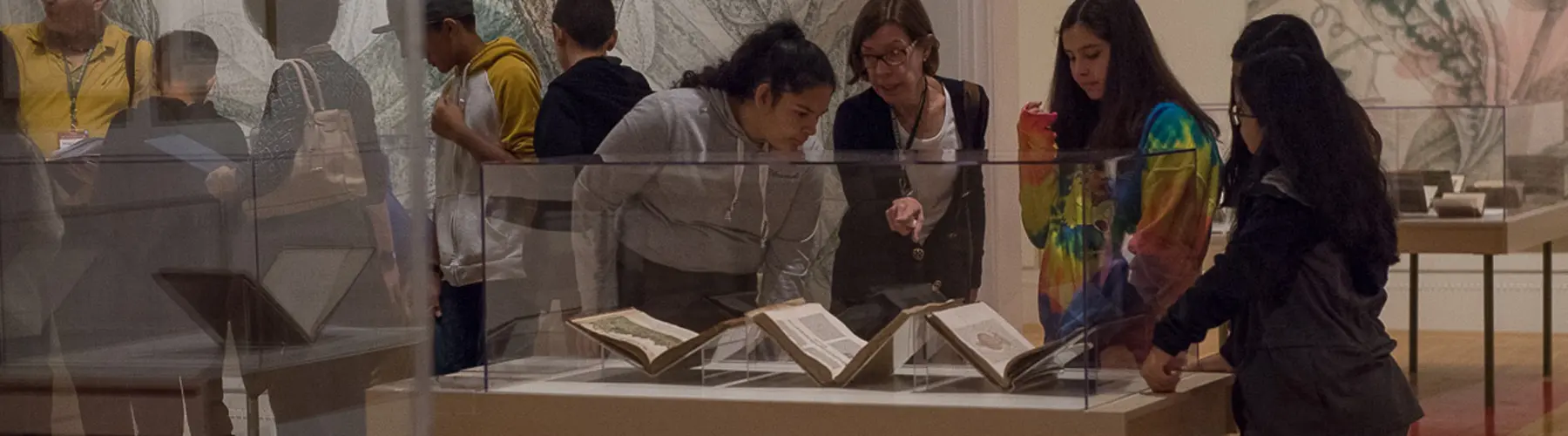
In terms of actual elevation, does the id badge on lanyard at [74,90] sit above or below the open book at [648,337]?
above

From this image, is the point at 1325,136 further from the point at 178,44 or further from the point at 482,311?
the point at 178,44

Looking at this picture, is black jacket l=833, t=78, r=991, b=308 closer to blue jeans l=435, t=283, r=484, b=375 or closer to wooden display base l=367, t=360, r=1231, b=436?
wooden display base l=367, t=360, r=1231, b=436

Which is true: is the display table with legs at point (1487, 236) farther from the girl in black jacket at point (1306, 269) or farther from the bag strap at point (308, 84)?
the bag strap at point (308, 84)

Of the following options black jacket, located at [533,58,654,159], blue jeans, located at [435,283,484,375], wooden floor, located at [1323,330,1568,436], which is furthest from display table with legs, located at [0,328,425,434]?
wooden floor, located at [1323,330,1568,436]

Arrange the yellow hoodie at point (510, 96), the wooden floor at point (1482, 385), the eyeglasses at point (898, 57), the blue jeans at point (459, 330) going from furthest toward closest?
the wooden floor at point (1482, 385) → the yellow hoodie at point (510, 96) → the eyeglasses at point (898, 57) → the blue jeans at point (459, 330)

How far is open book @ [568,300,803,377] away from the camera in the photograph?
320cm

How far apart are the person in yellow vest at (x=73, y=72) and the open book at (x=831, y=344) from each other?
1.26m

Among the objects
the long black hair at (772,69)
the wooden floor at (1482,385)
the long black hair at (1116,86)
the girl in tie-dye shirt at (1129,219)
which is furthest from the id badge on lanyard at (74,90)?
the wooden floor at (1482,385)

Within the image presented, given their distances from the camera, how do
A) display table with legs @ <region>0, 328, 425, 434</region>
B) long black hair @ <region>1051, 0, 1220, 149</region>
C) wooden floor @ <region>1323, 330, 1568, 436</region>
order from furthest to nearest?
wooden floor @ <region>1323, 330, 1568, 436</region>, long black hair @ <region>1051, 0, 1220, 149</region>, display table with legs @ <region>0, 328, 425, 434</region>

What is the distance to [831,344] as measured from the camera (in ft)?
10.2

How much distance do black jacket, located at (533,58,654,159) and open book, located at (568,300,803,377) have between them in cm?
117

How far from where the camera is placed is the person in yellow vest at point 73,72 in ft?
11.1

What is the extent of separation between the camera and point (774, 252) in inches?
128

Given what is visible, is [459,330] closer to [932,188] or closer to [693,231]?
[693,231]
